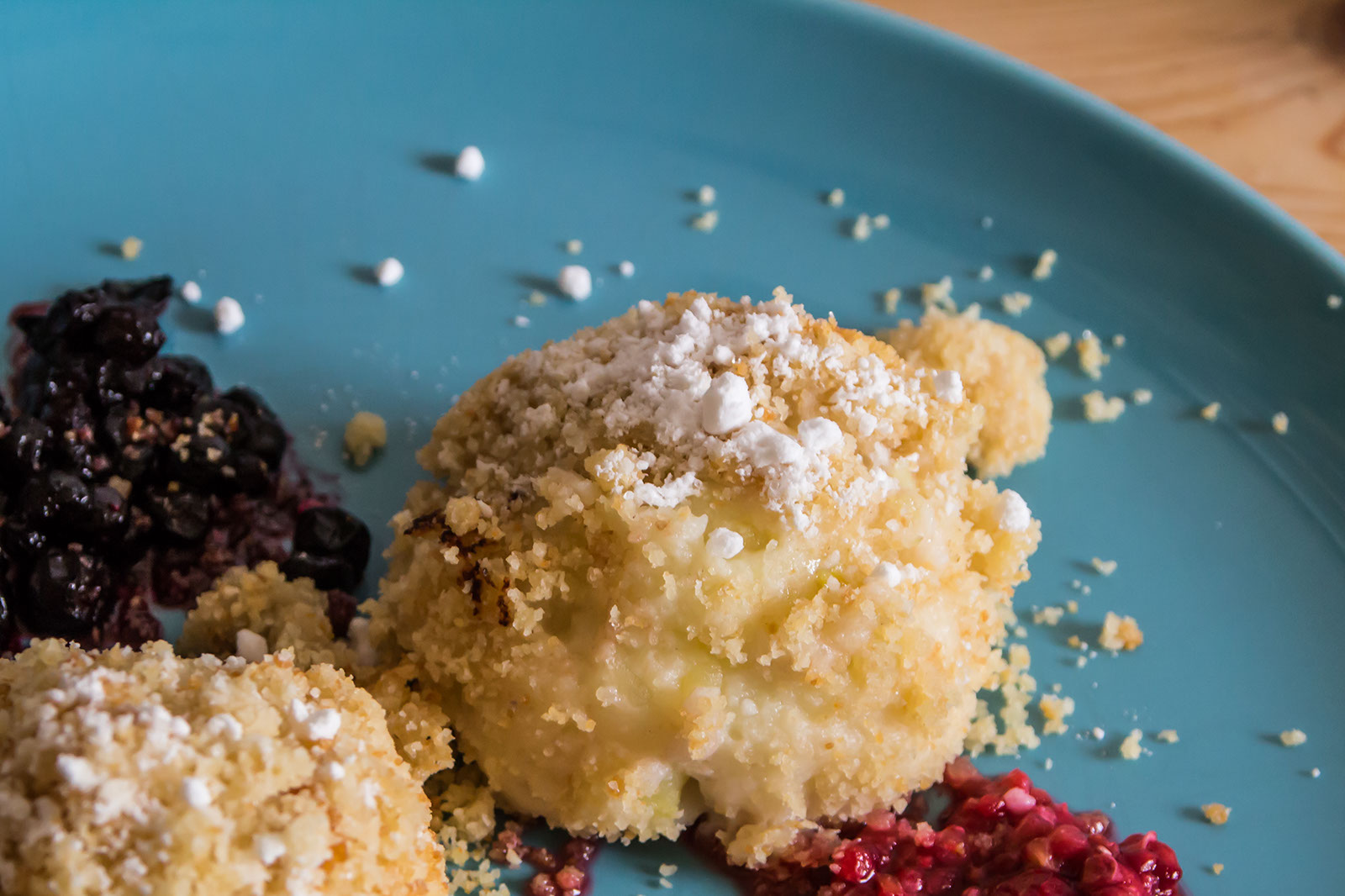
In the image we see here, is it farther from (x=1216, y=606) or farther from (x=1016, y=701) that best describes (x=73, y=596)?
(x=1216, y=606)

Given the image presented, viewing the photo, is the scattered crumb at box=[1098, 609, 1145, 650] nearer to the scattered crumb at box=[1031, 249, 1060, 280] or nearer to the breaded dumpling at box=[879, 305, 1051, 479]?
the breaded dumpling at box=[879, 305, 1051, 479]

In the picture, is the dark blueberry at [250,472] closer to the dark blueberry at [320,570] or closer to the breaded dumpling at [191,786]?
the dark blueberry at [320,570]

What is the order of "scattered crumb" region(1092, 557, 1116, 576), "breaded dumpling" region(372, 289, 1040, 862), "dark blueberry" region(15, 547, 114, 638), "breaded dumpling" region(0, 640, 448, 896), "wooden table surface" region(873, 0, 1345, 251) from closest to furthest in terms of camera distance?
"breaded dumpling" region(0, 640, 448, 896) → "breaded dumpling" region(372, 289, 1040, 862) → "dark blueberry" region(15, 547, 114, 638) → "scattered crumb" region(1092, 557, 1116, 576) → "wooden table surface" region(873, 0, 1345, 251)

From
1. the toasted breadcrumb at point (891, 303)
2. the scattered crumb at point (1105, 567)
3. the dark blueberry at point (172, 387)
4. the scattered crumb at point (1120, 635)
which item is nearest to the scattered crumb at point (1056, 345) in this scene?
the toasted breadcrumb at point (891, 303)

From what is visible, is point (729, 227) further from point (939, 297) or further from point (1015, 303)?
point (1015, 303)

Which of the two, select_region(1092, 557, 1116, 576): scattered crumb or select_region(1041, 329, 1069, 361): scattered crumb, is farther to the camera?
select_region(1041, 329, 1069, 361): scattered crumb

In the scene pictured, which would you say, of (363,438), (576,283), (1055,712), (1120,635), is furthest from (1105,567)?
(363,438)

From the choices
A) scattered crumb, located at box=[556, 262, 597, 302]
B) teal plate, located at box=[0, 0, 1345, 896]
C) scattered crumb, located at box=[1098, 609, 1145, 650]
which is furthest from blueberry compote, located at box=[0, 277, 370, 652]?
scattered crumb, located at box=[1098, 609, 1145, 650]
